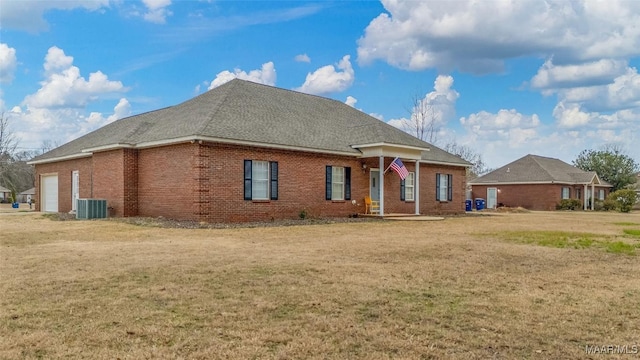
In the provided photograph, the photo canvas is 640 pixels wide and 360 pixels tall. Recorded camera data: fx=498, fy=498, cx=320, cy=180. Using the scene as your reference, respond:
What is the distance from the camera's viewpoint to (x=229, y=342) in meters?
4.70

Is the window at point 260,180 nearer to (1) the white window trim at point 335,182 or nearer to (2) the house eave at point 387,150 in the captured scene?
(1) the white window trim at point 335,182

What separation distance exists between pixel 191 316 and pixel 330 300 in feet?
5.73

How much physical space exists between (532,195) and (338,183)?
1111 inches

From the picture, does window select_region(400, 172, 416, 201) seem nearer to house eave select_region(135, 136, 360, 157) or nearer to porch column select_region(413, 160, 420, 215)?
porch column select_region(413, 160, 420, 215)

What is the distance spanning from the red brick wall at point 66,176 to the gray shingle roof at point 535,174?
118 feet

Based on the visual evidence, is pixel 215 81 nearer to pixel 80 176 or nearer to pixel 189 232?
pixel 80 176

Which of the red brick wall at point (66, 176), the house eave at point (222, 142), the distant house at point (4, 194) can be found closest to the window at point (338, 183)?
the house eave at point (222, 142)

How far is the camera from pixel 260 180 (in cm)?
1983

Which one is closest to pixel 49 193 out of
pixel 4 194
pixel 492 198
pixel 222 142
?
pixel 222 142

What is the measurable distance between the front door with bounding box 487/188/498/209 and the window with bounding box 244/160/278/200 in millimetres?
32382

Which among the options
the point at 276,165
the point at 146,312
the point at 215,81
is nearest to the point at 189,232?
the point at 276,165

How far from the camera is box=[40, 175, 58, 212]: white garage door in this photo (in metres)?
28.7

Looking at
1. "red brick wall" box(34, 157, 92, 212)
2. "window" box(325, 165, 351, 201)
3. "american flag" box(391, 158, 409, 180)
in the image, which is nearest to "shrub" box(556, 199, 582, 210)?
"american flag" box(391, 158, 409, 180)

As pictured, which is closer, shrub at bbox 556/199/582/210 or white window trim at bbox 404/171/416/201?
white window trim at bbox 404/171/416/201
